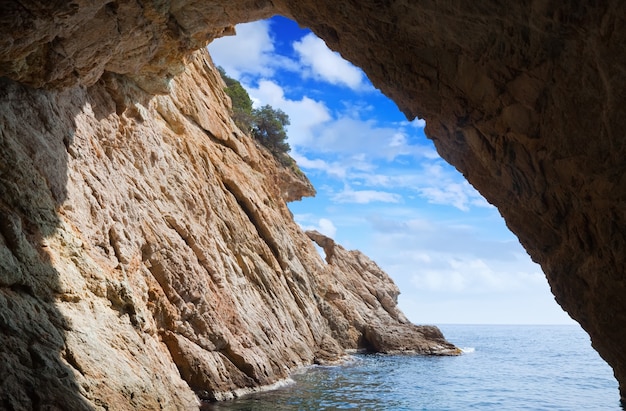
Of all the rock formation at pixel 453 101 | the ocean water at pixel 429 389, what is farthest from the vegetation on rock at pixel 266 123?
the rock formation at pixel 453 101

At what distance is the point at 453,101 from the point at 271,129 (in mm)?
37882

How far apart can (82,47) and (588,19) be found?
12.5 m

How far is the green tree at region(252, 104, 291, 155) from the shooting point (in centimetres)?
4662

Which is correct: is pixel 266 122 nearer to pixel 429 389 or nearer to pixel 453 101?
pixel 429 389

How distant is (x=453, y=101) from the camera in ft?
35.0

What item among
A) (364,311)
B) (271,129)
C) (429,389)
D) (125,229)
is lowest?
(429,389)

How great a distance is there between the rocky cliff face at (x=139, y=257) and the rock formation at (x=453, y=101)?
116 millimetres

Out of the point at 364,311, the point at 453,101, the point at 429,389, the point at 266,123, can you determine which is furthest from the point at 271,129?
the point at 453,101

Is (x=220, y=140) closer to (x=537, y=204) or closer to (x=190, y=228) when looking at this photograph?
(x=190, y=228)

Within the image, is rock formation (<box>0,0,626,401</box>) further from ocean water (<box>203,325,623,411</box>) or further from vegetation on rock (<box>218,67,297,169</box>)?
vegetation on rock (<box>218,67,297,169</box>)

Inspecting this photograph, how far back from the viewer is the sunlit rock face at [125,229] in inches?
420

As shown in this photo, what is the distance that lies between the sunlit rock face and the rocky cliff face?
0.06 meters

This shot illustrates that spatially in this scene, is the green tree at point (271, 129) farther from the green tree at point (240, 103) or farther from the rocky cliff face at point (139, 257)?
the rocky cliff face at point (139, 257)

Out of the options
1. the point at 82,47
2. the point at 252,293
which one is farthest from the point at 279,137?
the point at 82,47
